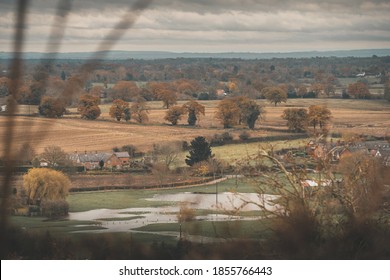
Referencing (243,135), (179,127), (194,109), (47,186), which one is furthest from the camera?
(179,127)

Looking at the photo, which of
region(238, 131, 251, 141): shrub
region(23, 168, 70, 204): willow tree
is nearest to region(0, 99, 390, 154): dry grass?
region(238, 131, 251, 141): shrub

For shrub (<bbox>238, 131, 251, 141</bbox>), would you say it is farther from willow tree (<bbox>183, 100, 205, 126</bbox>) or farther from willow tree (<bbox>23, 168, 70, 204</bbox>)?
willow tree (<bbox>23, 168, 70, 204</bbox>)

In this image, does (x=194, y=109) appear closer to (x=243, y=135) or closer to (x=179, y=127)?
(x=179, y=127)

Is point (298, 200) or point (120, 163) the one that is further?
point (120, 163)

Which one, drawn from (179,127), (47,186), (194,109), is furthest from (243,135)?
(179,127)

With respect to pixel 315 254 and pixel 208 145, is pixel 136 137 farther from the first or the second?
pixel 315 254

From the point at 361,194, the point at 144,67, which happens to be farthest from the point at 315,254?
the point at 144,67

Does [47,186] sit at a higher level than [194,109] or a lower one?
lower

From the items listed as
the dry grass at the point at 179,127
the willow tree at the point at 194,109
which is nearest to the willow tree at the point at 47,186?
the dry grass at the point at 179,127
